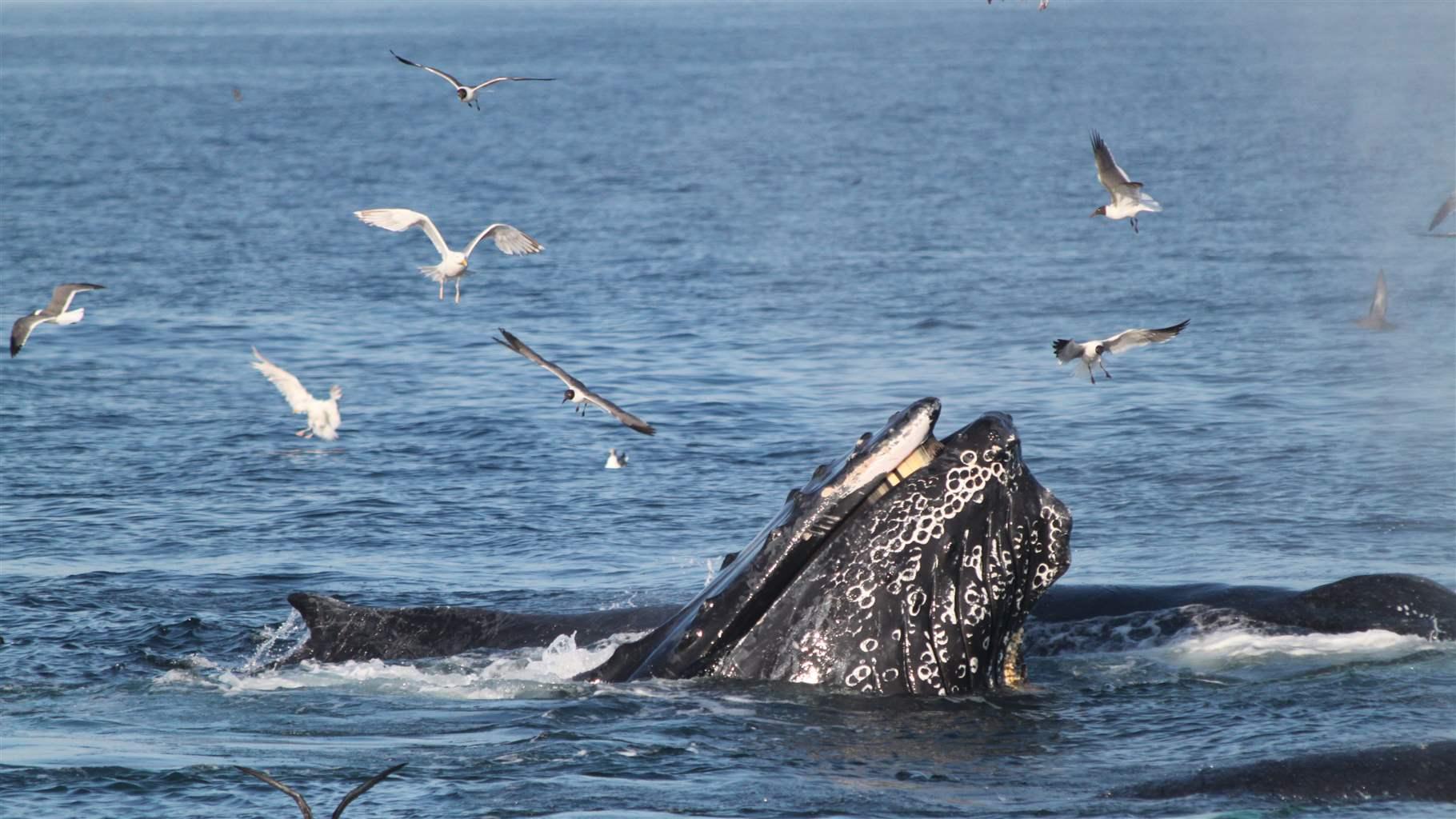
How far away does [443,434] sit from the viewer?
1638 cm

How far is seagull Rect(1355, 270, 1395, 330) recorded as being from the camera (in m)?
19.0

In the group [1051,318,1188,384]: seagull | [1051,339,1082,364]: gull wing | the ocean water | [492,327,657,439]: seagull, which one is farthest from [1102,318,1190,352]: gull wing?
[492,327,657,439]: seagull

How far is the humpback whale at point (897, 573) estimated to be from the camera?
699cm

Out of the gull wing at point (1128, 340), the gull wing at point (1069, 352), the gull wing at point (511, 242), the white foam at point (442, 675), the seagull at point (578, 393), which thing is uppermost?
the gull wing at point (511, 242)

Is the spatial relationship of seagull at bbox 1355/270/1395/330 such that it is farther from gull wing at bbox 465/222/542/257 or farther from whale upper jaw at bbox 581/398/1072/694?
whale upper jaw at bbox 581/398/1072/694

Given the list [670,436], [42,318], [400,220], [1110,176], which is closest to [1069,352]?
[1110,176]

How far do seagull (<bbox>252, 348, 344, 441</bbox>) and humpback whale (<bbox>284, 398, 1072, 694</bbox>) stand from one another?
926 cm

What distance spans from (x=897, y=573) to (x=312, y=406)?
1007cm

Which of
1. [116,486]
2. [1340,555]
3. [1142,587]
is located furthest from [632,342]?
[1142,587]

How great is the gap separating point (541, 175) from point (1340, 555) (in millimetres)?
31464

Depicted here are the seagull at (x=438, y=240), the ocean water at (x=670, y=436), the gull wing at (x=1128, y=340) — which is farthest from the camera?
the seagull at (x=438, y=240)

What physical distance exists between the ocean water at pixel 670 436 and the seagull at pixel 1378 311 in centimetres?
25

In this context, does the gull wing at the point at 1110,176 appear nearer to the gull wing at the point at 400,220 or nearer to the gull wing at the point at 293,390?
the gull wing at the point at 400,220

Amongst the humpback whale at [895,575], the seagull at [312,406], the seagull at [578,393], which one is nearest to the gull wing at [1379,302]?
the seagull at [578,393]
